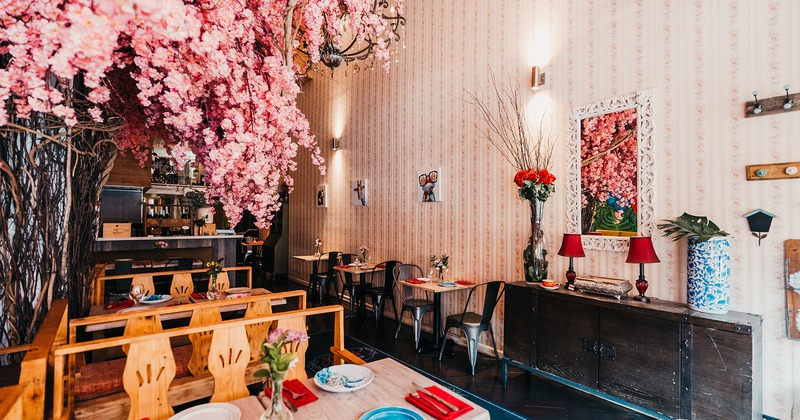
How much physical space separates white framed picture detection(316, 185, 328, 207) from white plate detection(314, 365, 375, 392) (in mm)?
6476

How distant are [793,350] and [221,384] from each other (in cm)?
376

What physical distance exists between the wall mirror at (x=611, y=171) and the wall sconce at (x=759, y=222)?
0.64 metres

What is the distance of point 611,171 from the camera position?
363 cm

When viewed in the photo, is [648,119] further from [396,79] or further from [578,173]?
[396,79]

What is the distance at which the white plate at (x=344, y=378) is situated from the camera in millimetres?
1727

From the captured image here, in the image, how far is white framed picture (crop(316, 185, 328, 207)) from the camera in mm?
8203

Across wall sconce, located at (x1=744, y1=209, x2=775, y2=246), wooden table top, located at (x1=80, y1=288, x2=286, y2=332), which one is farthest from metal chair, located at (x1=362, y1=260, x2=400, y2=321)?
wall sconce, located at (x1=744, y1=209, x2=775, y2=246)

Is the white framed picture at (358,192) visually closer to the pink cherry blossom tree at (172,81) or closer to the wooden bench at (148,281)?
the wooden bench at (148,281)

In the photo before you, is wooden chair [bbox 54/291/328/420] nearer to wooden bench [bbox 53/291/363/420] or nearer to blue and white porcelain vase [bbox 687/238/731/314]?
wooden bench [bbox 53/291/363/420]

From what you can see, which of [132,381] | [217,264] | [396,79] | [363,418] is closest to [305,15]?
[363,418]

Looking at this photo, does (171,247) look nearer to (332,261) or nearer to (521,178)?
(332,261)

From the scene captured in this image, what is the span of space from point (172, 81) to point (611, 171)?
3676 mm

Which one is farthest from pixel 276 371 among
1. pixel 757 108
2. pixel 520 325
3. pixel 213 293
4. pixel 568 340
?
pixel 757 108

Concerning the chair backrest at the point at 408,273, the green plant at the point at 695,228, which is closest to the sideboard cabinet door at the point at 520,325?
the green plant at the point at 695,228
